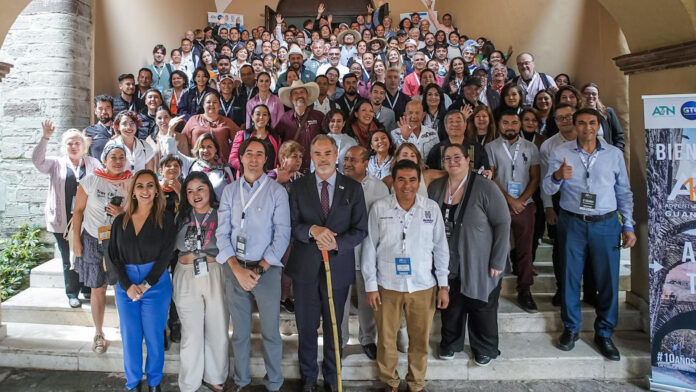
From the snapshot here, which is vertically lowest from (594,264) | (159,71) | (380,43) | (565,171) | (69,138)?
(594,264)

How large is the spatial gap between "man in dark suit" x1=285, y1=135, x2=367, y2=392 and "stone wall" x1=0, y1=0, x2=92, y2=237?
4.46 meters

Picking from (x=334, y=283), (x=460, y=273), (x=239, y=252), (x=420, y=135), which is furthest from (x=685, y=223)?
(x=239, y=252)

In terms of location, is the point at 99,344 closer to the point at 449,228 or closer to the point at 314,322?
the point at 314,322

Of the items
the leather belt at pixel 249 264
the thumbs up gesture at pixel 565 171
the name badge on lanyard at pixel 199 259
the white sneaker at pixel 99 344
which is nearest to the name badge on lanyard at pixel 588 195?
the thumbs up gesture at pixel 565 171

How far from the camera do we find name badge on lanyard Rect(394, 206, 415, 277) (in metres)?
2.96

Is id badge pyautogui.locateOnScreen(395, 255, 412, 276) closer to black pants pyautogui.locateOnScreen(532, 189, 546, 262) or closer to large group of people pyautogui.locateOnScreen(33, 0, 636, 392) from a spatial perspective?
large group of people pyautogui.locateOnScreen(33, 0, 636, 392)

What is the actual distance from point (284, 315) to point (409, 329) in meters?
1.24

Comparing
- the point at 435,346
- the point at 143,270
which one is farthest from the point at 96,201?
the point at 435,346

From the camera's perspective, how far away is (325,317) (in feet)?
10.1

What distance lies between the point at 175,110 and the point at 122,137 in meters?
1.69

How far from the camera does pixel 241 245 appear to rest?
2953 mm

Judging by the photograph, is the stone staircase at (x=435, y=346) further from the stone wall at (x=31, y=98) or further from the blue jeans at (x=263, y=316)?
the stone wall at (x=31, y=98)

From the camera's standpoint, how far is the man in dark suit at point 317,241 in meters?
2.97

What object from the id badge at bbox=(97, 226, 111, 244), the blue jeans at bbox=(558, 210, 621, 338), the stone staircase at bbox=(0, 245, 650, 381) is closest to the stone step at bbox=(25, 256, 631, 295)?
the stone staircase at bbox=(0, 245, 650, 381)
